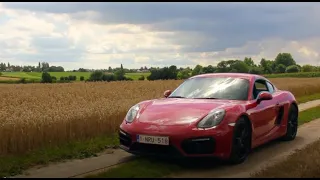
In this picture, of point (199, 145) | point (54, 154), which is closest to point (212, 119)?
point (199, 145)

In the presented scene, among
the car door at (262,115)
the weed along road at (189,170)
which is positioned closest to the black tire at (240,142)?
the weed along road at (189,170)

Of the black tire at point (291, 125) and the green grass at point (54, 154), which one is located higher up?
the black tire at point (291, 125)

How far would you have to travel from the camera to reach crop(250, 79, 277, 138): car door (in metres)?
7.22

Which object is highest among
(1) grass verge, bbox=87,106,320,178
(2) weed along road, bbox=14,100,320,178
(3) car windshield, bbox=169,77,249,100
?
(3) car windshield, bbox=169,77,249,100

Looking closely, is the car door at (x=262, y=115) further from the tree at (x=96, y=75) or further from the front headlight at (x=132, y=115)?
the tree at (x=96, y=75)

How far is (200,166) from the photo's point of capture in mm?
6434

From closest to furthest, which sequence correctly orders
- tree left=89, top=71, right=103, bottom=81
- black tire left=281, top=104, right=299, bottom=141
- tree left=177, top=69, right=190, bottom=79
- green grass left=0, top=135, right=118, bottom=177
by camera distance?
green grass left=0, top=135, right=118, bottom=177 < black tire left=281, top=104, right=299, bottom=141 < tree left=89, top=71, right=103, bottom=81 < tree left=177, top=69, right=190, bottom=79

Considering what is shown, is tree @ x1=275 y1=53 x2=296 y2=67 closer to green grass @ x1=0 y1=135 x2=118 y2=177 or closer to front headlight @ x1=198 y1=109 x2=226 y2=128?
green grass @ x1=0 y1=135 x2=118 y2=177

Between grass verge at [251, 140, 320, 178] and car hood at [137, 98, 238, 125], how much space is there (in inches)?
48.1

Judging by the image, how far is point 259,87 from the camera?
8289mm

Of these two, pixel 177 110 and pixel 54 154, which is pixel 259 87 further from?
pixel 54 154

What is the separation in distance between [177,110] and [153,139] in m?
0.64

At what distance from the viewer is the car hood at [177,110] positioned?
20.6ft

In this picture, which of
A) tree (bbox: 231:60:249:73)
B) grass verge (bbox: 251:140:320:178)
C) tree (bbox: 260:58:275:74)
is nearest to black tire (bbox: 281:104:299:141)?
grass verge (bbox: 251:140:320:178)
